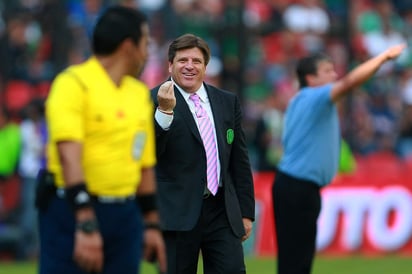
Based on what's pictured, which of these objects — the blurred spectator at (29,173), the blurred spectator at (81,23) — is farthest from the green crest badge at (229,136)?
the blurred spectator at (81,23)

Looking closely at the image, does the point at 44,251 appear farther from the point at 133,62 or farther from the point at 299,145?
the point at 299,145

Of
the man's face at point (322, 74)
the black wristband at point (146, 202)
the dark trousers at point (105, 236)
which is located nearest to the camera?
the dark trousers at point (105, 236)

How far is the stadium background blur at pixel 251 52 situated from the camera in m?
17.5

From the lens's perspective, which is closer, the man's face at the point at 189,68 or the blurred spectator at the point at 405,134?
the man's face at the point at 189,68

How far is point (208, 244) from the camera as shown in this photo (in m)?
8.41

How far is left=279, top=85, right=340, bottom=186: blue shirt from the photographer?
991cm

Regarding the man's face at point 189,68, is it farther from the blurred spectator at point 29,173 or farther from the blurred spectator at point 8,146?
the blurred spectator at point 8,146

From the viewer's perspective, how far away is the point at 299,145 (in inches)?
394

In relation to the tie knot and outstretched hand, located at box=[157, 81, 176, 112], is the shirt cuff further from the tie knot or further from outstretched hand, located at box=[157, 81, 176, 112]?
the tie knot

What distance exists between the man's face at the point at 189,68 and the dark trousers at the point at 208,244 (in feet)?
2.65

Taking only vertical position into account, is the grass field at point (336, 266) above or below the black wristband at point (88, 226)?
below

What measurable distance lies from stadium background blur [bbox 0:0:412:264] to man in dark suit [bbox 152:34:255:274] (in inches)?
316

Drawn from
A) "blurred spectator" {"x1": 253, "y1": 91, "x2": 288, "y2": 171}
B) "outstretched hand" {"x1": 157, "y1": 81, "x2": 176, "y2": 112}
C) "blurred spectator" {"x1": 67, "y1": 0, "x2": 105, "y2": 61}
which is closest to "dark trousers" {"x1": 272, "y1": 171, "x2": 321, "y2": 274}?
"outstretched hand" {"x1": 157, "y1": 81, "x2": 176, "y2": 112}

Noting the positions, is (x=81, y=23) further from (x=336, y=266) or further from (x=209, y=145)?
(x=209, y=145)
